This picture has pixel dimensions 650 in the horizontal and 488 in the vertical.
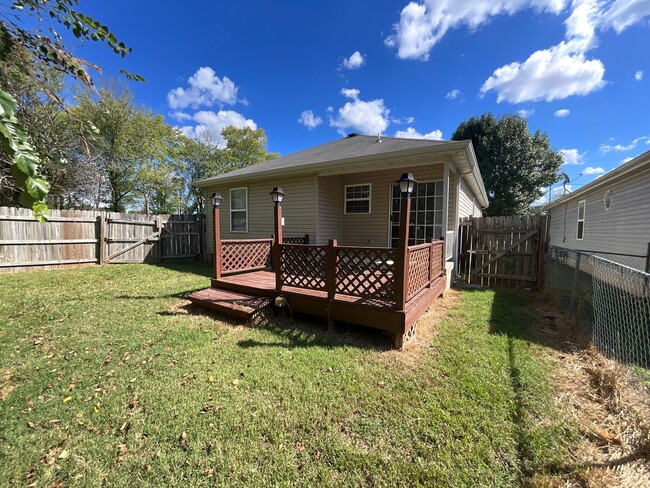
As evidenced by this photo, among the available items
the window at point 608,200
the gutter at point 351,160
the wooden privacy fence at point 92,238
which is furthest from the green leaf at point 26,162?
the window at point 608,200

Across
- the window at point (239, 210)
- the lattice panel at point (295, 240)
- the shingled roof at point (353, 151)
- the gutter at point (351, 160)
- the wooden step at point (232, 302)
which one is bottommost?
the wooden step at point (232, 302)

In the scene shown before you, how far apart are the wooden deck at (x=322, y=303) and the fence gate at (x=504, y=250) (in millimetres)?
2189

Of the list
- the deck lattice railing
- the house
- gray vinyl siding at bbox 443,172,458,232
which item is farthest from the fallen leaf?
gray vinyl siding at bbox 443,172,458,232

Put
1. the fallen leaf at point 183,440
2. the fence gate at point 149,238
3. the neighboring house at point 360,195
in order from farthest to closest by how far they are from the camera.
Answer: the fence gate at point 149,238
the neighboring house at point 360,195
the fallen leaf at point 183,440

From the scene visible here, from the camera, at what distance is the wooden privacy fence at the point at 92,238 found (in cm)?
737

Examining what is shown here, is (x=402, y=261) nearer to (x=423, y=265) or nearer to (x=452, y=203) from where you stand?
(x=423, y=265)

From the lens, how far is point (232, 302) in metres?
4.70

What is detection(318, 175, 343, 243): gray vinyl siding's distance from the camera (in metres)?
7.69

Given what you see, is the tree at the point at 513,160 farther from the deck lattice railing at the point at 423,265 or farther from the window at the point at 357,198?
the deck lattice railing at the point at 423,265

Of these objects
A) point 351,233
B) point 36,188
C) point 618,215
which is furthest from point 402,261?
point 618,215

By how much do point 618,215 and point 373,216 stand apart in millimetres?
7372

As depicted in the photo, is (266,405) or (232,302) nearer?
(266,405)

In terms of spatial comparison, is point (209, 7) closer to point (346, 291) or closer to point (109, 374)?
point (346, 291)

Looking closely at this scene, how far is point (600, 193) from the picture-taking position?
9.72 m
